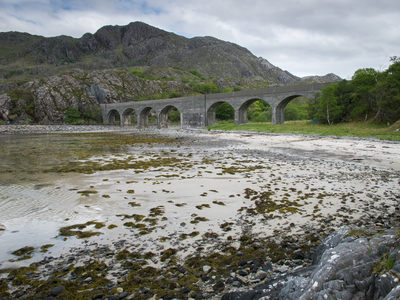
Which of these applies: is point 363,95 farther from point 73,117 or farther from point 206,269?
point 73,117

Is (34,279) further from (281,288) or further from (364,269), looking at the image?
Result: (364,269)

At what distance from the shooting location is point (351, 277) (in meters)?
1.70

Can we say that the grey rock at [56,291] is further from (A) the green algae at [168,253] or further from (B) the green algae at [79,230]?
(B) the green algae at [79,230]

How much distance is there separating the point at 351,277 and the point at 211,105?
47.5 metres

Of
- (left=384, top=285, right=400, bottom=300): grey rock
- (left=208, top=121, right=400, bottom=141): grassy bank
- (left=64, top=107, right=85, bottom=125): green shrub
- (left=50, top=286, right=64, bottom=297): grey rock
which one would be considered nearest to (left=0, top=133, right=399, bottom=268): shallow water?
(left=50, top=286, right=64, bottom=297): grey rock

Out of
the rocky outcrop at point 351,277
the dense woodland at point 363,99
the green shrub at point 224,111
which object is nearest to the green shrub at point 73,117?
the green shrub at point 224,111

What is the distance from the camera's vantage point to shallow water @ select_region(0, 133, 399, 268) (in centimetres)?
372

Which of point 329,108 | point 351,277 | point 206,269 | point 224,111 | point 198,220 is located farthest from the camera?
point 224,111

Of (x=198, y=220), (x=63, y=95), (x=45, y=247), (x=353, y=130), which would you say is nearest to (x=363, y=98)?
(x=353, y=130)

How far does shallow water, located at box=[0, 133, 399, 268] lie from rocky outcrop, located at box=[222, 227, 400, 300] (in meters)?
1.44

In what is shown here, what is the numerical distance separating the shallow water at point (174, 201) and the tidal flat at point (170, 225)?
2 cm

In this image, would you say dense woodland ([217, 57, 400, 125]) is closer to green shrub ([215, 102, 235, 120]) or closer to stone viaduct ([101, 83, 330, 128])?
stone viaduct ([101, 83, 330, 128])

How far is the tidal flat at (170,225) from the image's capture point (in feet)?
8.73

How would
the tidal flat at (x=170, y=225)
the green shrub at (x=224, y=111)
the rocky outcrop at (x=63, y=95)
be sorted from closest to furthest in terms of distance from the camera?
the tidal flat at (x=170, y=225) < the rocky outcrop at (x=63, y=95) < the green shrub at (x=224, y=111)
